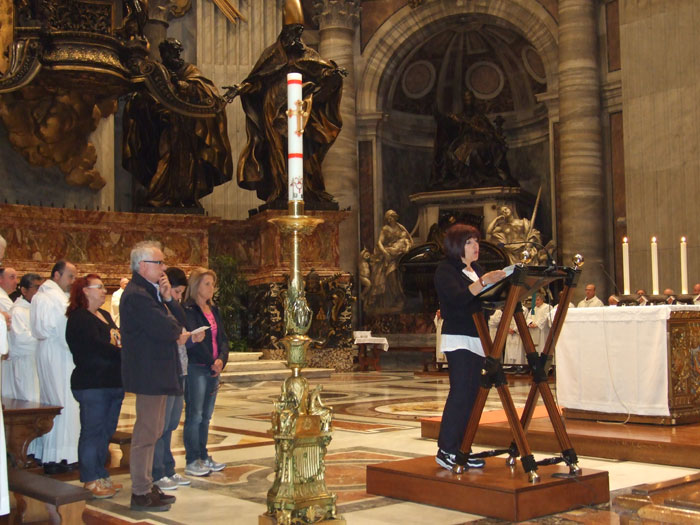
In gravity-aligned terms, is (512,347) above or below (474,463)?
above

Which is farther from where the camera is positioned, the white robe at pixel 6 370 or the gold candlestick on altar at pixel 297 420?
the white robe at pixel 6 370

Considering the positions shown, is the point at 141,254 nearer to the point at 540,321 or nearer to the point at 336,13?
the point at 540,321

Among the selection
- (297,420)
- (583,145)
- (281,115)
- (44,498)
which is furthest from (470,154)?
(44,498)

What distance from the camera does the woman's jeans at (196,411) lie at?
609cm

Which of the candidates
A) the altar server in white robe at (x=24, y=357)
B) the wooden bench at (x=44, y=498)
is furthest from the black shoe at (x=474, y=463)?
the altar server in white robe at (x=24, y=357)

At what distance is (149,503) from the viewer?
16.5ft

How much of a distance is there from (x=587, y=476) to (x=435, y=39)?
62.0 feet

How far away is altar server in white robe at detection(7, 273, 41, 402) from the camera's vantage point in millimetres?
6637

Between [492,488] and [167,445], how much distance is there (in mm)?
2157

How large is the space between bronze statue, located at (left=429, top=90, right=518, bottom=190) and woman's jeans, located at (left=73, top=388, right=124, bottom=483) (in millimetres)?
16271

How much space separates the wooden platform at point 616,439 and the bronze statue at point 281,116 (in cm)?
918

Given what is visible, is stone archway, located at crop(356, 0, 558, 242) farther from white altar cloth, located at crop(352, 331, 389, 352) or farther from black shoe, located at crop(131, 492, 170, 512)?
black shoe, located at crop(131, 492, 170, 512)

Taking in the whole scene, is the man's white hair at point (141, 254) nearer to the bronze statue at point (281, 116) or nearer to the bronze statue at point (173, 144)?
the bronze statue at point (173, 144)

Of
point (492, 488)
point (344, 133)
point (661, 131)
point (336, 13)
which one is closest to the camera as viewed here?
point (492, 488)
